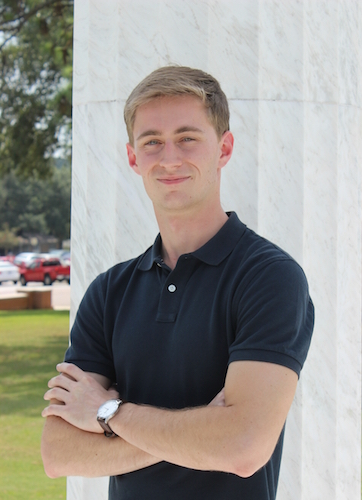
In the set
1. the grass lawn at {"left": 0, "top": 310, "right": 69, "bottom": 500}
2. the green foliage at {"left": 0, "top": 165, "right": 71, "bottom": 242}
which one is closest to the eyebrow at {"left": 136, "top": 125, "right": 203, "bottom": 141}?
the grass lawn at {"left": 0, "top": 310, "right": 69, "bottom": 500}

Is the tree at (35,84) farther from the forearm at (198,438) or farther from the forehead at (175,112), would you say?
the forearm at (198,438)

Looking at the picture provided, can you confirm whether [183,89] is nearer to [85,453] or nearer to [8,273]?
[85,453]

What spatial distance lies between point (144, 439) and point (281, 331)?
1.71 ft

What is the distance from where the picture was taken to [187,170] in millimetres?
2100

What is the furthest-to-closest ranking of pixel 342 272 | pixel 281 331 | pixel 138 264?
pixel 342 272 → pixel 138 264 → pixel 281 331

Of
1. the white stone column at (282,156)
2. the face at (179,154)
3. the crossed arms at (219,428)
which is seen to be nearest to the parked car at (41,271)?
the white stone column at (282,156)

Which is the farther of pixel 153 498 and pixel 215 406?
pixel 153 498

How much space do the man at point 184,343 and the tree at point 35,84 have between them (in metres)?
11.7

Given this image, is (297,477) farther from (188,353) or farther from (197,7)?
(197,7)

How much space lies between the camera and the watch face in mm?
1952

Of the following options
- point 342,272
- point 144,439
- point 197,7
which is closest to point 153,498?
point 144,439

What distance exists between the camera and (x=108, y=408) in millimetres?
1970

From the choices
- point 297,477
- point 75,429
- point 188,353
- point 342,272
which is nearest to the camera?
point 188,353

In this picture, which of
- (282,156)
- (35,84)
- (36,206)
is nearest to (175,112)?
(282,156)
